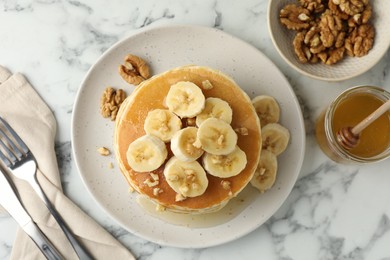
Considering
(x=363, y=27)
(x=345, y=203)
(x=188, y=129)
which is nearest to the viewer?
(x=188, y=129)

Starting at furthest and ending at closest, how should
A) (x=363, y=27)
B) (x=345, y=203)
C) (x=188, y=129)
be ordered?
(x=345, y=203), (x=363, y=27), (x=188, y=129)

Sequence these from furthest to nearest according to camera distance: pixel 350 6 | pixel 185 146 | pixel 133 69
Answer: pixel 133 69 → pixel 350 6 → pixel 185 146

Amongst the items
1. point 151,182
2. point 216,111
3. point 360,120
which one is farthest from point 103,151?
point 360,120

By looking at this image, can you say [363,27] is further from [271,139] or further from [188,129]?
[188,129]

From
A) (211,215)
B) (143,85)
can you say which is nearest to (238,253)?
(211,215)

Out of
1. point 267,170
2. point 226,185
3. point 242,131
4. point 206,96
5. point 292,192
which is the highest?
point 206,96

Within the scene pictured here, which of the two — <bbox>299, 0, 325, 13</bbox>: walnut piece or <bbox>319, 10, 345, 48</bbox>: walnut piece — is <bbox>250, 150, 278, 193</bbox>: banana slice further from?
<bbox>299, 0, 325, 13</bbox>: walnut piece

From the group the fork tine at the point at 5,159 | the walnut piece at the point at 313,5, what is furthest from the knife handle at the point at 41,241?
the walnut piece at the point at 313,5

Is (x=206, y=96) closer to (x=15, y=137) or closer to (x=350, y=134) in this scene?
(x=350, y=134)
